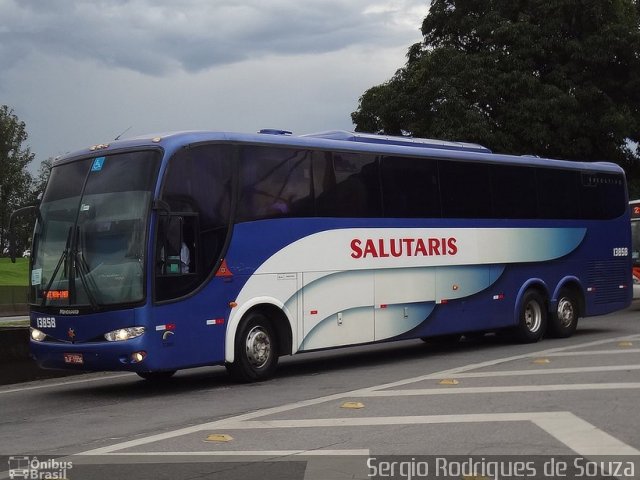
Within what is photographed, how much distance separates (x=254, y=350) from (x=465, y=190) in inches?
209

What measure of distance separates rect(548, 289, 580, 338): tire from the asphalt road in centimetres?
303

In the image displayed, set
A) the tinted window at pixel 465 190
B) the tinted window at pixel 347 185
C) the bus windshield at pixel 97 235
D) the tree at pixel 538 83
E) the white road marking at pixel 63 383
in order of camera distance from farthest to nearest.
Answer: the tree at pixel 538 83, the tinted window at pixel 465 190, the tinted window at pixel 347 185, the white road marking at pixel 63 383, the bus windshield at pixel 97 235

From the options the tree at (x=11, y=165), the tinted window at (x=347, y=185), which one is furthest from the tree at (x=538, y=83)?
the tree at (x=11, y=165)

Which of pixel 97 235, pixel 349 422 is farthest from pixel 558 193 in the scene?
pixel 349 422

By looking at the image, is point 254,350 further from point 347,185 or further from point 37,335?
point 347,185

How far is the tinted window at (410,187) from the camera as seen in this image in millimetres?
14547

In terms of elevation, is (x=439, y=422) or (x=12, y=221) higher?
(x=12, y=221)

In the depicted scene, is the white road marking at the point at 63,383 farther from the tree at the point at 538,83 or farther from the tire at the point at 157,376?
the tree at the point at 538,83

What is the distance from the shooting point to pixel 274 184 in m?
12.9

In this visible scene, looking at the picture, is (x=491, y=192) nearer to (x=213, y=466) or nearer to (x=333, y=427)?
(x=333, y=427)

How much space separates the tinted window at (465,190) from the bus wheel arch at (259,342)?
398cm

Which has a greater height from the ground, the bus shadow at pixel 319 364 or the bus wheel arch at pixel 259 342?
the bus wheel arch at pixel 259 342

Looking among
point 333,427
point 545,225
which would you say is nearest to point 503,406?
point 333,427

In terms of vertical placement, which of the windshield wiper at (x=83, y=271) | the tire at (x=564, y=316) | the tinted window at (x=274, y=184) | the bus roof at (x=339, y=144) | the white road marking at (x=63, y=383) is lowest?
the white road marking at (x=63, y=383)
